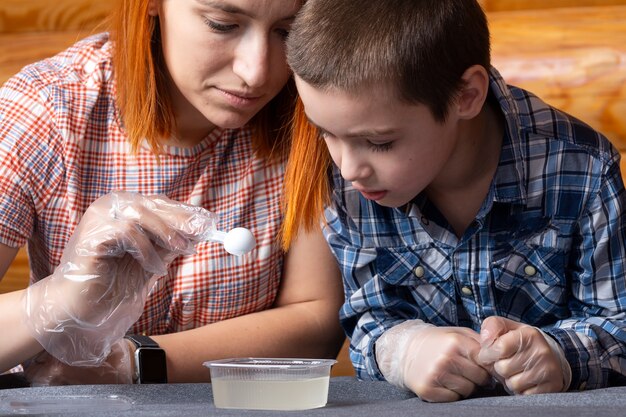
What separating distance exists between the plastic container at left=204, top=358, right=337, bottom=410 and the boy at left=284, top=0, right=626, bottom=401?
0.45ft

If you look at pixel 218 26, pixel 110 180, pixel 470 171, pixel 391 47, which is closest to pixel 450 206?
pixel 470 171

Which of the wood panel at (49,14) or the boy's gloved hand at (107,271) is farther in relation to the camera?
the wood panel at (49,14)

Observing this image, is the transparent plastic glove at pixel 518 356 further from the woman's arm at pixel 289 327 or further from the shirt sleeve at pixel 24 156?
the shirt sleeve at pixel 24 156

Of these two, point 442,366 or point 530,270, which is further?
point 530,270

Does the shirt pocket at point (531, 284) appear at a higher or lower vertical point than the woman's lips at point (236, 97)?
lower

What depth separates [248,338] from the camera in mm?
1546

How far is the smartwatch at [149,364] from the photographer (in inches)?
54.6

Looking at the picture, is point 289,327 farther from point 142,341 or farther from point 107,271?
point 107,271

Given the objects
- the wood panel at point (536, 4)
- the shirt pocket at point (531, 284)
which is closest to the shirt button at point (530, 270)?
the shirt pocket at point (531, 284)

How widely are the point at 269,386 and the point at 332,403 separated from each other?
93 millimetres

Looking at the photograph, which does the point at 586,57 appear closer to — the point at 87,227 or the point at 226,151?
the point at 226,151

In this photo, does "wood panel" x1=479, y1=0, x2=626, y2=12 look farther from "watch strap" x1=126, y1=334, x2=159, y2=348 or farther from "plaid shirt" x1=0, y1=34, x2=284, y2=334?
"watch strap" x1=126, y1=334, x2=159, y2=348

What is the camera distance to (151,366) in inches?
54.9

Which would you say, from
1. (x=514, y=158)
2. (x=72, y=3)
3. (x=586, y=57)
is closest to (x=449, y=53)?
(x=514, y=158)
